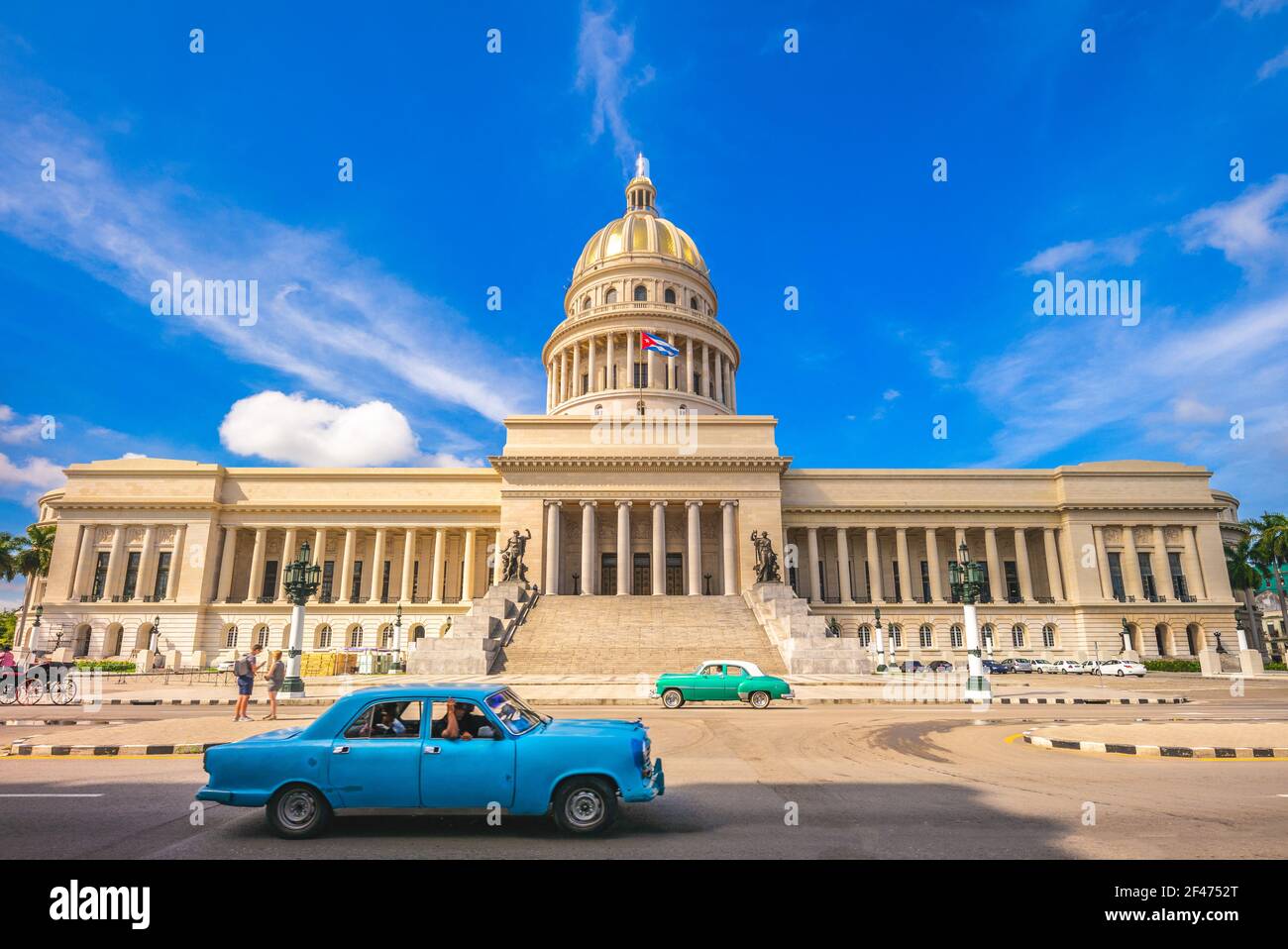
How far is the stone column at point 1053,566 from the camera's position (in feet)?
182

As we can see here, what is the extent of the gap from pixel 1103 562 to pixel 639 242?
166 ft

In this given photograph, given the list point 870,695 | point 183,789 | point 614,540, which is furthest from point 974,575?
point 614,540

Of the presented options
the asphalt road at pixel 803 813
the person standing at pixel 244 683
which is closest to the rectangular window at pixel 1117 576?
the asphalt road at pixel 803 813

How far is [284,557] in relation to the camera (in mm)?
56094

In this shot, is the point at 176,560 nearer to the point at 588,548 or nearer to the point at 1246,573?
the point at 588,548

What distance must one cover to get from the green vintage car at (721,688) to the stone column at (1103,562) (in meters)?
44.6

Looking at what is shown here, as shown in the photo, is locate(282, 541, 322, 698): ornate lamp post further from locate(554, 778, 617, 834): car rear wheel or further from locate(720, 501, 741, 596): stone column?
locate(720, 501, 741, 596): stone column

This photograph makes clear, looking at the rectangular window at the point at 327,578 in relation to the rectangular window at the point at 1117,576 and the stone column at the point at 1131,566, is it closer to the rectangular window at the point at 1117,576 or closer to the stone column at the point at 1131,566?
the rectangular window at the point at 1117,576

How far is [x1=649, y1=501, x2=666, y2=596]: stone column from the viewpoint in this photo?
49.7 metres

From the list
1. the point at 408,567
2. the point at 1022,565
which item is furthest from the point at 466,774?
the point at 1022,565

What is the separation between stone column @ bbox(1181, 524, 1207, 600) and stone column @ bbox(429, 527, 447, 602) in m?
57.2

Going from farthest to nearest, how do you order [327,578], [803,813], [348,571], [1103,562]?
1. [327,578]
2. [348,571]
3. [1103,562]
4. [803,813]

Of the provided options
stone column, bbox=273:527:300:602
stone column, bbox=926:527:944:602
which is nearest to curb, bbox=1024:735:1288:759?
stone column, bbox=926:527:944:602
